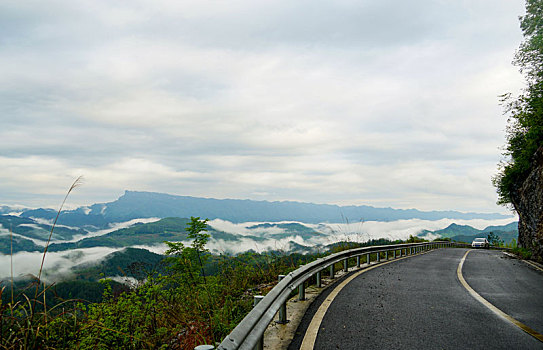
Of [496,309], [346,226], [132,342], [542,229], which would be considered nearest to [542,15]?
[542,229]

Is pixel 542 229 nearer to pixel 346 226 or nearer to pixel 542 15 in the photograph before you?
pixel 346 226

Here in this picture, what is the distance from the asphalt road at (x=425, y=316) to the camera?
200 inches

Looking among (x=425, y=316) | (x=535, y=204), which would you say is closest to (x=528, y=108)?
(x=535, y=204)

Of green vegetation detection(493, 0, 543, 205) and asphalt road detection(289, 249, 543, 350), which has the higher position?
green vegetation detection(493, 0, 543, 205)

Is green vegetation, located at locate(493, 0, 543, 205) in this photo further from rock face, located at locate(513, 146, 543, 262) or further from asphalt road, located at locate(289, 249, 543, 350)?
asphalt road, located at locate(289, 249, 543, 350)

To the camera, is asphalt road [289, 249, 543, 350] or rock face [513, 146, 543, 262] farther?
rock face [513, 146, 543, 262]

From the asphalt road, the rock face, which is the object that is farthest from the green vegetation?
the asphalt road

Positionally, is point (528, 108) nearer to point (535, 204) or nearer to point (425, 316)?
point (535, 204)

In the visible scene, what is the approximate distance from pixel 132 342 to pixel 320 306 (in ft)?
11.3

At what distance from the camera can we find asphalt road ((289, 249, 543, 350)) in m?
5.09

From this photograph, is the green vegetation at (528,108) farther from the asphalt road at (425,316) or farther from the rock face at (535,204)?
the asphalt road at (425,316)

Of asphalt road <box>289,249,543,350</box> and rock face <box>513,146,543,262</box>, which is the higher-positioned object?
rock face <box>513,146,543,262</box>

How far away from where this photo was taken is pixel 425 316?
21.4 feet

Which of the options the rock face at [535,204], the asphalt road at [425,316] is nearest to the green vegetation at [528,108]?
the rock face at [535,204]
